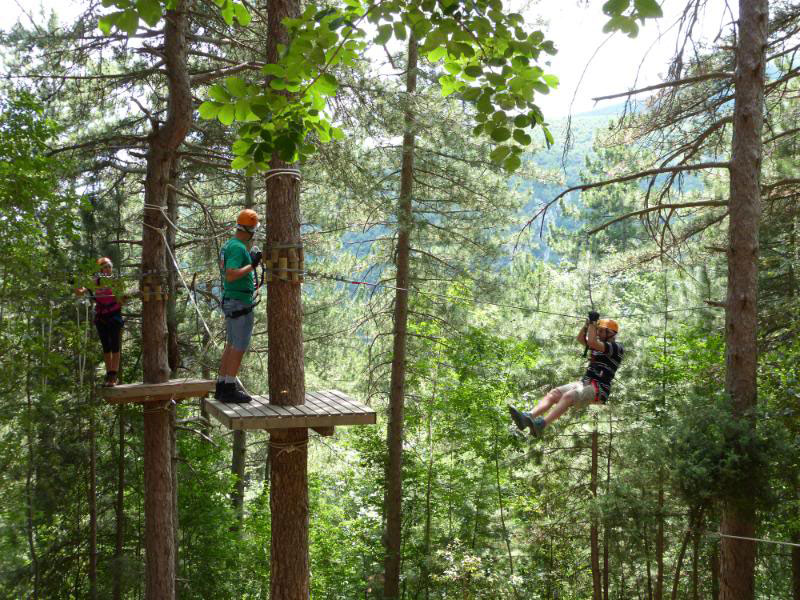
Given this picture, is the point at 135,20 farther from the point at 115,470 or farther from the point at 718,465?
the point at 115,470

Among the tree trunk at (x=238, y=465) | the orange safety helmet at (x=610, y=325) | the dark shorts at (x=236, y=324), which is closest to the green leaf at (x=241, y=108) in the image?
the dark shorts at (x=236, y=324)

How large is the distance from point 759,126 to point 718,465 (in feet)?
11.1

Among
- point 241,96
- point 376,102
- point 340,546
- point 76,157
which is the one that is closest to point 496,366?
point 340,546

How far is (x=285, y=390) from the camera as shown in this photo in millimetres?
4594

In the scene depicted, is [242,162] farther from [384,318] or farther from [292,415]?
[384,318]

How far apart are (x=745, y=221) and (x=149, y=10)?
6.60 meters

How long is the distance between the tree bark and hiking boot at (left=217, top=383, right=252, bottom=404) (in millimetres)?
275

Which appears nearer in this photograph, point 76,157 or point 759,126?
point 759,126

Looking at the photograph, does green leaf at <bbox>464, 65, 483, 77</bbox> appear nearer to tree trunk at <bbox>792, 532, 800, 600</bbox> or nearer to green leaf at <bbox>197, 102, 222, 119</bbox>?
green leaf at <bbox>197, 102, 222, 119</bbox>

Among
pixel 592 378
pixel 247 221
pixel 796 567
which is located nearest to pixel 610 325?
pixel 592 378

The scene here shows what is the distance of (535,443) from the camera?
13281 millimetres

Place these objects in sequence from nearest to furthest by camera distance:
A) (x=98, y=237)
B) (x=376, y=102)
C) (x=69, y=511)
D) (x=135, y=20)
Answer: (x=135, y=20) < (x=376, y=102) < (x=98, y=237) < (x=69, y=511)

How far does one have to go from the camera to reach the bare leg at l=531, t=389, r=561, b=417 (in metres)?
5.83

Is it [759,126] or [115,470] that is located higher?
[759,126]
